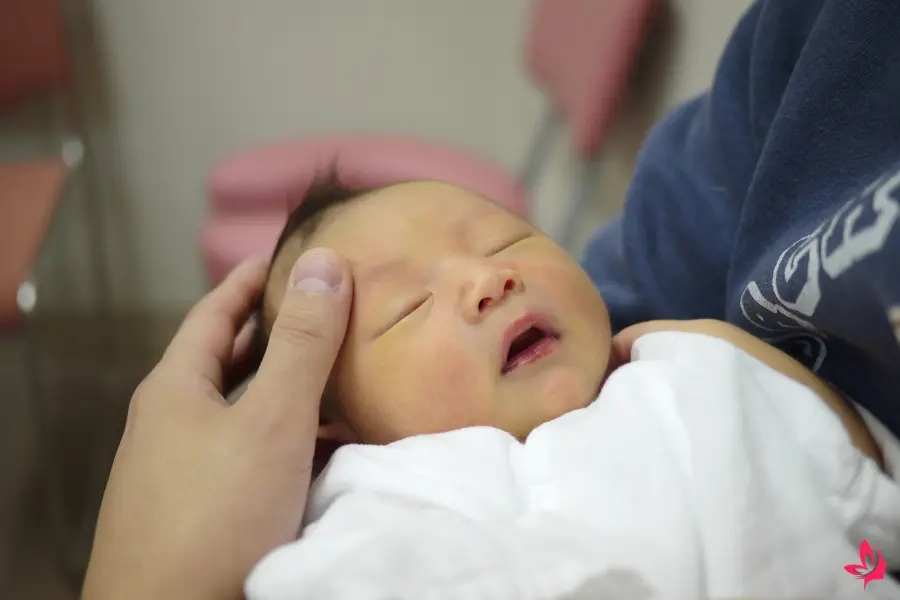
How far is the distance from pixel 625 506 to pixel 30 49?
1617mm

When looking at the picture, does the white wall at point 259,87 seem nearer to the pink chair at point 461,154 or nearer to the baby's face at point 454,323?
the pink chair at point 461,154

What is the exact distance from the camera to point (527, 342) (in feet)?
1.86

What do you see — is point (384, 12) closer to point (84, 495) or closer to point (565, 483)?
point (84, 495)

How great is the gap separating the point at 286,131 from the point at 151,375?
1377 millimetres

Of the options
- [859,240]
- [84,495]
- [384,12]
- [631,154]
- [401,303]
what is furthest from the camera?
[384,12]

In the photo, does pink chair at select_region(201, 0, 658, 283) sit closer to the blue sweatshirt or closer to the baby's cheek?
the blue sweatshirt

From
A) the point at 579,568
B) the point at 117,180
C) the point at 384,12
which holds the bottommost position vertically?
the point at 117,180

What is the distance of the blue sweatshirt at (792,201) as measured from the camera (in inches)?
16.2

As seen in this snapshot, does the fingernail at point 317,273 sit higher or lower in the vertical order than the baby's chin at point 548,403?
higher

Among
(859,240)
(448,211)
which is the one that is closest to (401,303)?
(448,211)

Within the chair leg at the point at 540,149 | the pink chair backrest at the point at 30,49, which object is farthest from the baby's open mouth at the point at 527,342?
the pink chair backrest at the point at 30,49

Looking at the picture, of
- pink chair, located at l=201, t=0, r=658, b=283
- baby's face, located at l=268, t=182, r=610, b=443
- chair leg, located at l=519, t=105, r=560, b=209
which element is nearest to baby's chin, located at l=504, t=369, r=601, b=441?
baby's face, located at l=268, t=182, r=610, b=443

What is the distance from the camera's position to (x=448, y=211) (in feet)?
2.10
